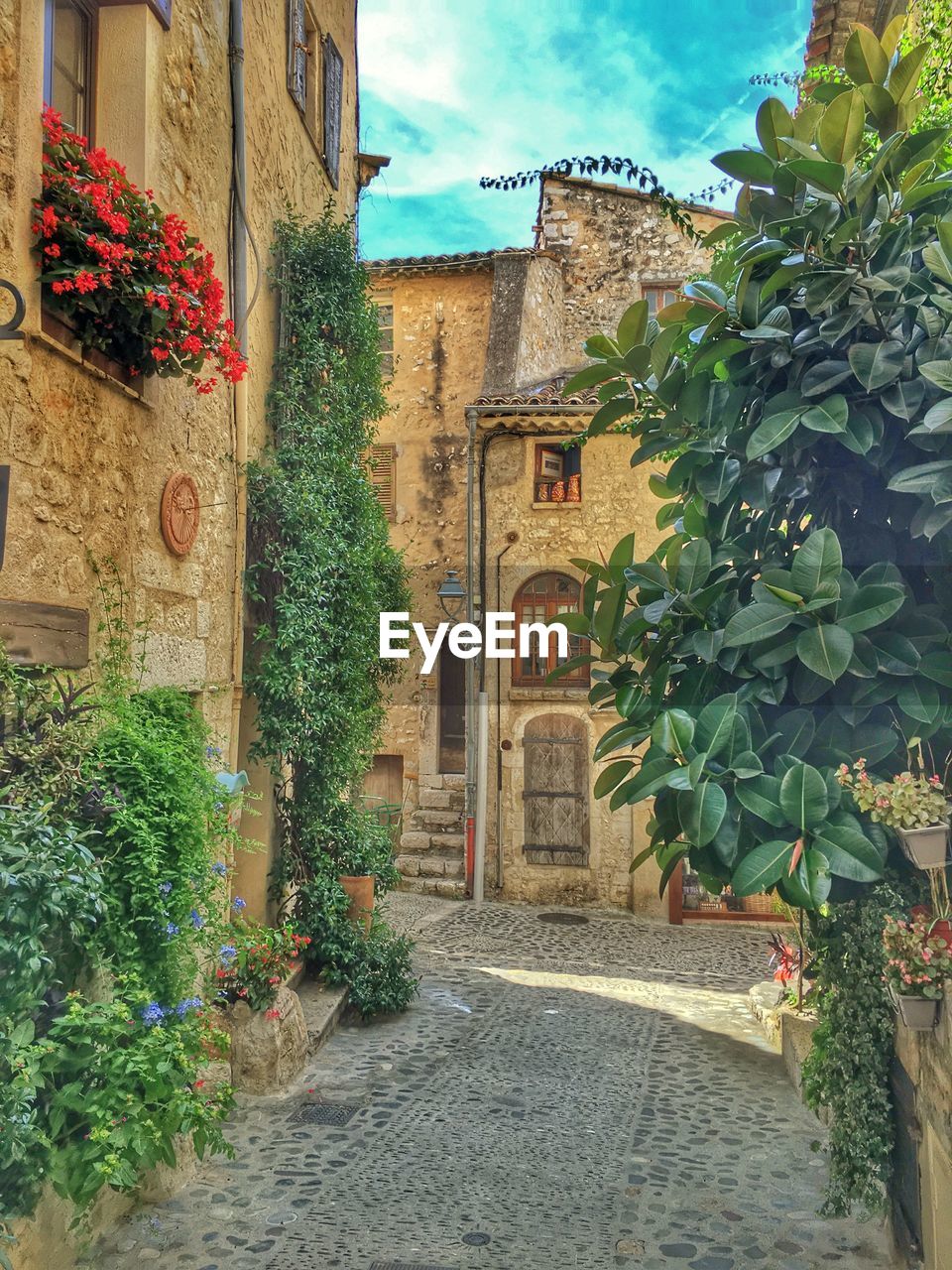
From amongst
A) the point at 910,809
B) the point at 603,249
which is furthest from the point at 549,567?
the point at 910,809

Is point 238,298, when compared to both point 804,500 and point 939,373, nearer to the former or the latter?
point 804,500

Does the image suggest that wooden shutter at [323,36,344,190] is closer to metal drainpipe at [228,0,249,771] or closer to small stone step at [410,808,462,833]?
metal drainpipe at [228,0,249,771]

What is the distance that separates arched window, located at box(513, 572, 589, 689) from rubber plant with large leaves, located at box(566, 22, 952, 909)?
→ 9947mm

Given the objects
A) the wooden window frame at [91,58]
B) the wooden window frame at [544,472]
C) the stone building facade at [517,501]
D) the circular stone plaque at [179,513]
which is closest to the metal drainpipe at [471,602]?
the stone building facade at [517,501]

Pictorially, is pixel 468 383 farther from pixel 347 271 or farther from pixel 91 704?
pixel 91 704

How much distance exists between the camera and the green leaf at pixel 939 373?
2.77 meters

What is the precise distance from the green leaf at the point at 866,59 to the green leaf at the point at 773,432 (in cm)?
112

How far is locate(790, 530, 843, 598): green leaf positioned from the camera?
2.84 m

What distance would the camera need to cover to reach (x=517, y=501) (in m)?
13.8

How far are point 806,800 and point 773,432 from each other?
1080mm

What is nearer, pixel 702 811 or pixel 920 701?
pixel 702 811

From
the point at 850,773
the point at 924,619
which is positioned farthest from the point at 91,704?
the point at 924,619

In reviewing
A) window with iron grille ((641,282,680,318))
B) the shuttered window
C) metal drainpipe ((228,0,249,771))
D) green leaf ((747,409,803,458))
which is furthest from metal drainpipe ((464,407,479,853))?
green leaf ((747,409,803,458))

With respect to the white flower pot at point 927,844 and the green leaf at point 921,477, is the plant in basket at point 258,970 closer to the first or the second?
the white flower pot at point 927,844
